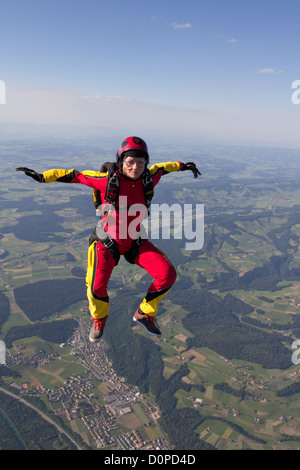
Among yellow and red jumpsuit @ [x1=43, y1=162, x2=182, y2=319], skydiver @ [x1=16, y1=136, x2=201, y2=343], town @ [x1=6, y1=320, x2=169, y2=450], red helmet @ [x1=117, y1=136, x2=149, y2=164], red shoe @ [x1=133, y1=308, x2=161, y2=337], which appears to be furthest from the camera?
town @ [x1=6, y1=320, x2=169, y2=450]

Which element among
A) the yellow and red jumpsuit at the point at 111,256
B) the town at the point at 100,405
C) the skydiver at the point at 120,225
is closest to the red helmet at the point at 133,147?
the skydiver at the point at 120,225

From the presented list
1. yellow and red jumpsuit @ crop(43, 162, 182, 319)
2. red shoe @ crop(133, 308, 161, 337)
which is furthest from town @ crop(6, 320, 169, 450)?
yellow and red jumpsuit @ crop(43, 162, 182, 319)

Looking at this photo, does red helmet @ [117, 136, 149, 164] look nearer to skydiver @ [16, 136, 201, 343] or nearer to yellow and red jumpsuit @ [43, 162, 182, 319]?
skydiver @ [16, 136, 201, 343]

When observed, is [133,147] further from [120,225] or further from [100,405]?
[100,405]

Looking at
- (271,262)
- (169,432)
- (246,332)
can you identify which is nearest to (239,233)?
(271,262)

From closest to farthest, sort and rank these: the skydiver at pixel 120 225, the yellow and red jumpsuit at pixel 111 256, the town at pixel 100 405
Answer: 1. the skydiver at pixel 120 225
2. the yellow and red jumpsuit at pixel 111 256
3. the town at pixel 100 405

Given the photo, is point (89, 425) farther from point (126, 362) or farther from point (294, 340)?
point (294, 340)

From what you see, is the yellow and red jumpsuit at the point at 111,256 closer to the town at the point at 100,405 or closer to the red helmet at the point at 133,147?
the red helmet at the point at 133,147

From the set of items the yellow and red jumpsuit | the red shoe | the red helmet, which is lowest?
the red shoe
